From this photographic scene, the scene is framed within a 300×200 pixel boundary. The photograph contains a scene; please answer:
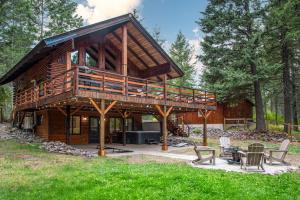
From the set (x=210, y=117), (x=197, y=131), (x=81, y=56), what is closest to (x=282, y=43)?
(x=197, y=131)

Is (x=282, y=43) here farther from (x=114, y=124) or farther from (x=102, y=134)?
(x=102, y=134)

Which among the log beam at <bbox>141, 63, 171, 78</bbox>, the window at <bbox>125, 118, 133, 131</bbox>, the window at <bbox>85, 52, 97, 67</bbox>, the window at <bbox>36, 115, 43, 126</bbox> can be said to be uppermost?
the window at <bbox>85, 52, 97, 67</bbox>

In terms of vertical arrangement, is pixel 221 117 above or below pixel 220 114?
below

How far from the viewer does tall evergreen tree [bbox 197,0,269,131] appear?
23062 mm

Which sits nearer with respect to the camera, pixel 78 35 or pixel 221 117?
pixel 78 35

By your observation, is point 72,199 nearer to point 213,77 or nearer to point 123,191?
point 123,191

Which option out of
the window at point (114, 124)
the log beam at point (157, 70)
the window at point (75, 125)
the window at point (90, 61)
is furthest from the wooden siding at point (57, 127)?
the log beam at point (157, 70)

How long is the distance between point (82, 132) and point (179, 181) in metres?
14.4

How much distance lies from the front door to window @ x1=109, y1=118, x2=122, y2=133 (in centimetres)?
142

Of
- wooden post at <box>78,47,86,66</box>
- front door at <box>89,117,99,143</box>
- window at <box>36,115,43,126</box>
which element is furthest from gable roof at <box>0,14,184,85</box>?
front door at <box>89,117,99,143</box>

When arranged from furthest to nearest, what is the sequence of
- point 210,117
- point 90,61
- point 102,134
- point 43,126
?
point 210,117, point 90,61, point 43,126, point 102,134

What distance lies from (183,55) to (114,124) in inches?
956

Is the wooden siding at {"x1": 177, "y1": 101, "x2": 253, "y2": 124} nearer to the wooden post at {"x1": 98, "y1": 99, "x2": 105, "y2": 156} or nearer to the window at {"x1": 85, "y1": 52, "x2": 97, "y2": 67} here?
the window at {"x1": 85, "y1": 52, "x2": 97, "y2": 67}

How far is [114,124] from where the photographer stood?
23078 mm
